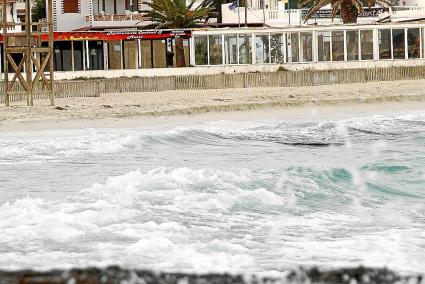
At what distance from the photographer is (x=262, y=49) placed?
146 feet

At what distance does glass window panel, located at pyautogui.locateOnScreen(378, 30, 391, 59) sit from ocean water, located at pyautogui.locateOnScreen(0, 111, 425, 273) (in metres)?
22.7

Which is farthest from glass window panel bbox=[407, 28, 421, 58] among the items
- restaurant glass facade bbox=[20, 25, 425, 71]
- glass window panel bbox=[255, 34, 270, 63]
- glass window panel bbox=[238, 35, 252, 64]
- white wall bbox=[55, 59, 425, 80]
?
glass window panel bbox=[238, 35, 252, 64]

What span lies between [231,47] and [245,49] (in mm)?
631

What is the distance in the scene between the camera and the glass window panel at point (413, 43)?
44.4 metres

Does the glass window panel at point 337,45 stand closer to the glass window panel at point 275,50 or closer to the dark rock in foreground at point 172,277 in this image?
the glass window panel at point 275,50

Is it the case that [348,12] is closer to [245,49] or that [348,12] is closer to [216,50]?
[245,49]

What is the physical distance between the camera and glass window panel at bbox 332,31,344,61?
146 ft

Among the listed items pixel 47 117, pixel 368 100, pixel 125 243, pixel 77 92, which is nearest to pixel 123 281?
pixel 125 243

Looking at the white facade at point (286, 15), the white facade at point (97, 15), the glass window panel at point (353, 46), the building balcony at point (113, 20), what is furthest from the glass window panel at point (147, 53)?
the building balcony at point (113, 20)

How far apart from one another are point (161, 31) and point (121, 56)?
2.59m

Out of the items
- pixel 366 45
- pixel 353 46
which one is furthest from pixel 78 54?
pixel 366 45

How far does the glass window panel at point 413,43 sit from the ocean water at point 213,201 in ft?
75.7

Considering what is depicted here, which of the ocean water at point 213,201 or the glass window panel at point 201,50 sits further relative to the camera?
the glass window panel at point 201,50

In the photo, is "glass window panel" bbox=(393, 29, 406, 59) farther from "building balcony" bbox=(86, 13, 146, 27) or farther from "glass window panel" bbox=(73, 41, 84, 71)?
"building balcony" bbox=(86, 13, 146, 27)
